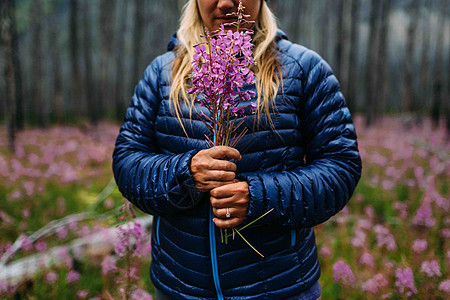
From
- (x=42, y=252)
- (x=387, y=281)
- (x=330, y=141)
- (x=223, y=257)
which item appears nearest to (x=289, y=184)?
(x=330, y=141)

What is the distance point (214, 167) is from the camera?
48.1 inches

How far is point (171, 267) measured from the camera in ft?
5.14

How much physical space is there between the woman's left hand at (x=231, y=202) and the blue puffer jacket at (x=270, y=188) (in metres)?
0.08

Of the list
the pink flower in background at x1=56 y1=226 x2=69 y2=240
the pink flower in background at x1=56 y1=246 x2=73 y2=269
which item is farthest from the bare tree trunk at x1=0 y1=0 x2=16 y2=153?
the pink flower in background at x1=56 y1=246 x2=73 y2=269

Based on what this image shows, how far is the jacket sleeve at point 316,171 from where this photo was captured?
1.32 m

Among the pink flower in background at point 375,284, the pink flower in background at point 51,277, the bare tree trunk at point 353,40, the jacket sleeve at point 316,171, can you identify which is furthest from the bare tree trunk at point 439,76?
the pink flower in background at point 51,277

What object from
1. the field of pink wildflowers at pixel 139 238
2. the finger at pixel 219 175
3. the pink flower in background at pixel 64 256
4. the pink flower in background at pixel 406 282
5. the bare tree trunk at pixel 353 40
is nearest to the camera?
the finger at pixel 219 175

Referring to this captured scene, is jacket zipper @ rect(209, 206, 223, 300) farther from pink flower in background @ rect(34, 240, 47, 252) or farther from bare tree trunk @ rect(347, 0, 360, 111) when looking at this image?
bare tree trunk @ rect(347, 0, 360, 111)

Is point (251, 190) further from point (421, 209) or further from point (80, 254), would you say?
point (421, 209)

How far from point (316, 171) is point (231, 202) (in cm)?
42

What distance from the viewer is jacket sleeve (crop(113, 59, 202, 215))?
1330 mm

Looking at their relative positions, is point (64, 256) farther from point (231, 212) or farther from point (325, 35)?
point (325, 35)

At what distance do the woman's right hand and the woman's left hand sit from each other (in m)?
0.03

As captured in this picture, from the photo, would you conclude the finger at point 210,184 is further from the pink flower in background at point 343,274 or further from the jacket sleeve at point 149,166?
the pink flower in background at point 343,274
